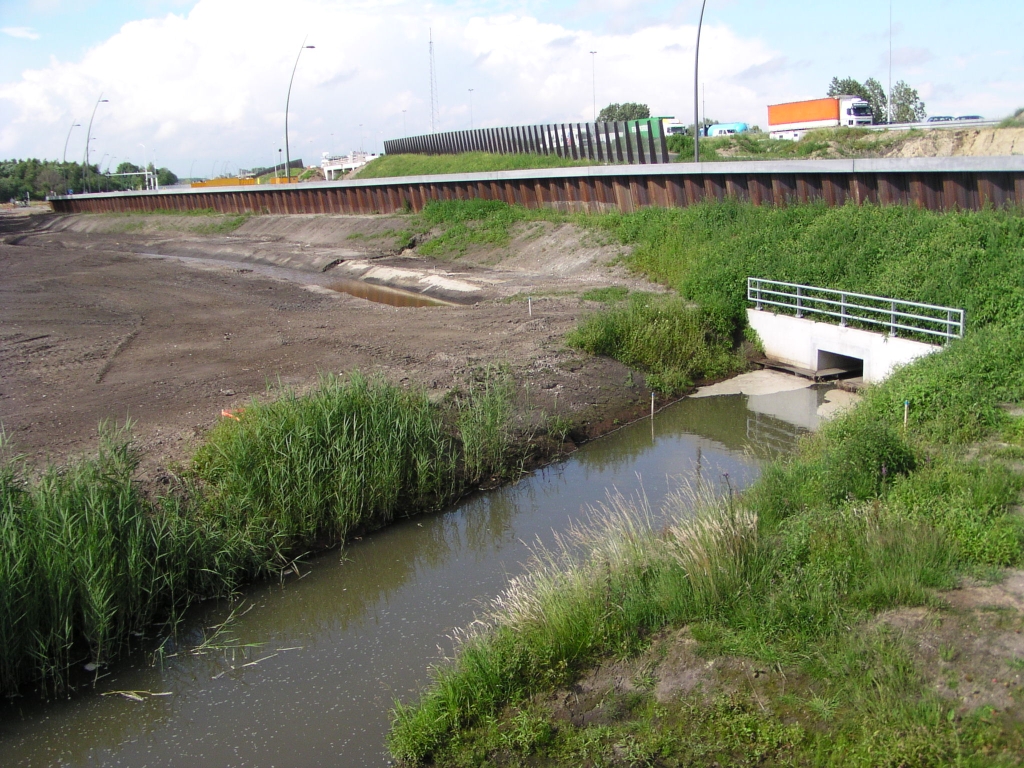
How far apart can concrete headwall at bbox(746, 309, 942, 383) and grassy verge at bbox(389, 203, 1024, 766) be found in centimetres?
409

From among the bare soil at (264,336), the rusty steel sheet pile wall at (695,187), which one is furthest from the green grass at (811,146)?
the bare soil at (264,336)

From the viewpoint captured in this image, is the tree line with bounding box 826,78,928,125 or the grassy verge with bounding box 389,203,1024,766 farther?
the tree line with bounding box 826,78,928,125

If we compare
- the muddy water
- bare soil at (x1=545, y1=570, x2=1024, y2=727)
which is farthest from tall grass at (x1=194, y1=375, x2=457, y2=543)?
bare soil at (x1=545, y1=570, x2=1024, y2=727)

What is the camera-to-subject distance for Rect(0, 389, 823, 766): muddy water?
319 inches

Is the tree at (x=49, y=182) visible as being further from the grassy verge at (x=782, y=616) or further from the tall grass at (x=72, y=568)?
the grassy verge at (x=782, y=616)

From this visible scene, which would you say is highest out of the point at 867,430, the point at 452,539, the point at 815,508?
the point at 867,430

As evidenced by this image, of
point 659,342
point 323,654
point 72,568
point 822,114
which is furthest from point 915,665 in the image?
point 822,114

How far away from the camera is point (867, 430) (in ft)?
35.1

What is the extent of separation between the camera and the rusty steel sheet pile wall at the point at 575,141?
3356 cm

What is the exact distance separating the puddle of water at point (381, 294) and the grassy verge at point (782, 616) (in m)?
19.2

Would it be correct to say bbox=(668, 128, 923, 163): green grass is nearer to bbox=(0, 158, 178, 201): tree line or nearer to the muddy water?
the muddy water

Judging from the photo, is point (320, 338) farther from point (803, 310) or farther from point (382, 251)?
point (382, 251)

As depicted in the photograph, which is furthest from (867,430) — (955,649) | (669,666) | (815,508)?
(669,666)

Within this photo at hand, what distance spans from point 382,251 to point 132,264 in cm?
1245
